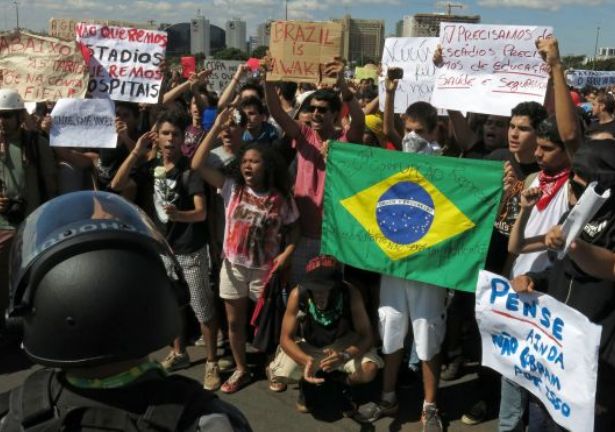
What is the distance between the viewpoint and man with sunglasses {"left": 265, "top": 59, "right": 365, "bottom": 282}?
4352 millimetres

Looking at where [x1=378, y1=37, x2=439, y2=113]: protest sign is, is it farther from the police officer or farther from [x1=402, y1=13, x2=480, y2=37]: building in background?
[x1=402, y1=13, x2=480, y2=37]: building in background

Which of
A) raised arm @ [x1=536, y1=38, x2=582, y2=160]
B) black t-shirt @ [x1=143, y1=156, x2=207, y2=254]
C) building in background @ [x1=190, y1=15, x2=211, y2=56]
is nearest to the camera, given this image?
raised arm @ [x1=536, y1=38, x2=582, y2=160]

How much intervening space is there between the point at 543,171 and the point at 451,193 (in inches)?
22.1

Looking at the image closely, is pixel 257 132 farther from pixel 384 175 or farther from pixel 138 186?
pixel 384 175

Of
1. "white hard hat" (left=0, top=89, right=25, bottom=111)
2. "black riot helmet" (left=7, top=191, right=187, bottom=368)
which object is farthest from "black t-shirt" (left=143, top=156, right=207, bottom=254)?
"black riot helmet" (left=7, top=191, right=187, bottom=368)

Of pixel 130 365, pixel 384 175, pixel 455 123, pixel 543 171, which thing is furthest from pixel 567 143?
pixel 130 365

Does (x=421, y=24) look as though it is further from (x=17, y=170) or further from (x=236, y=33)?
(x=236, y=33)

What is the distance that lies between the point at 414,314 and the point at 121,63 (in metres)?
3.47

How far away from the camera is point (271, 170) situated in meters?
4.16

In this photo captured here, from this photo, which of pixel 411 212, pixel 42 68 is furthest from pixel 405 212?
pixel 42 68

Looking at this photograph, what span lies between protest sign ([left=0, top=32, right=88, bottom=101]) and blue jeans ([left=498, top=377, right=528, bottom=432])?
Result: 4.09m

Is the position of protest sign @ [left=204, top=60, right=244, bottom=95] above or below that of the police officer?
above

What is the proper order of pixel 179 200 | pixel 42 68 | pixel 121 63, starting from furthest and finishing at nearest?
1. pixel 121 63
2. pixel 42 68
3. pixel 179 200

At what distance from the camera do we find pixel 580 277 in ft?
8.64
